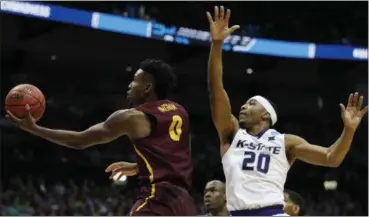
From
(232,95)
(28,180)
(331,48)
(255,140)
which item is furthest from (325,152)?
(232,95)

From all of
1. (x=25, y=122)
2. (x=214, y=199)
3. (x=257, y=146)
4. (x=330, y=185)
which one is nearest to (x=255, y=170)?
(x=257, y=146)

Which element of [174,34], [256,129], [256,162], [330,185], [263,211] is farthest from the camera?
[330,185]

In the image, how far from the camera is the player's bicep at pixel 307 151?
516 cm

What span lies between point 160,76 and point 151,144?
20.0 inches

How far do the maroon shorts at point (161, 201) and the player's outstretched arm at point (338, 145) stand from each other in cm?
103

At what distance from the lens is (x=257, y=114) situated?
213 inches

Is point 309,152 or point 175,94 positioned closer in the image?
point 309,152

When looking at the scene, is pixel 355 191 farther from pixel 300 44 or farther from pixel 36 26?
pixel 36 26

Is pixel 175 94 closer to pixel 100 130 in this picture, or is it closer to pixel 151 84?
pixel 151 84

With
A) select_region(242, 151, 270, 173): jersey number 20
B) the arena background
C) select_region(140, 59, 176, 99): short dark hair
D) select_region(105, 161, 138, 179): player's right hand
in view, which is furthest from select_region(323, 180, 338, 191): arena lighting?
select_region(140, 59, 176, 99): short dark hair

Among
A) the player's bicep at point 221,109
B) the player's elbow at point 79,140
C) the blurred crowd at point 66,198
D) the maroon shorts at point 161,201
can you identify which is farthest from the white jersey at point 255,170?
the blurred crowd at point 66,198

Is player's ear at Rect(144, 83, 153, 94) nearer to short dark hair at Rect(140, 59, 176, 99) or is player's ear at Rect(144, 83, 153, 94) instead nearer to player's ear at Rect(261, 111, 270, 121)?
short dark hair at Rect(140, 59, 176, 99)

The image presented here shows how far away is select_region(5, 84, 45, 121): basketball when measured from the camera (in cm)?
473

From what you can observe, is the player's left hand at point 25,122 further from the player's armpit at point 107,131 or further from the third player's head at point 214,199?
the third player's head at point 214,199
